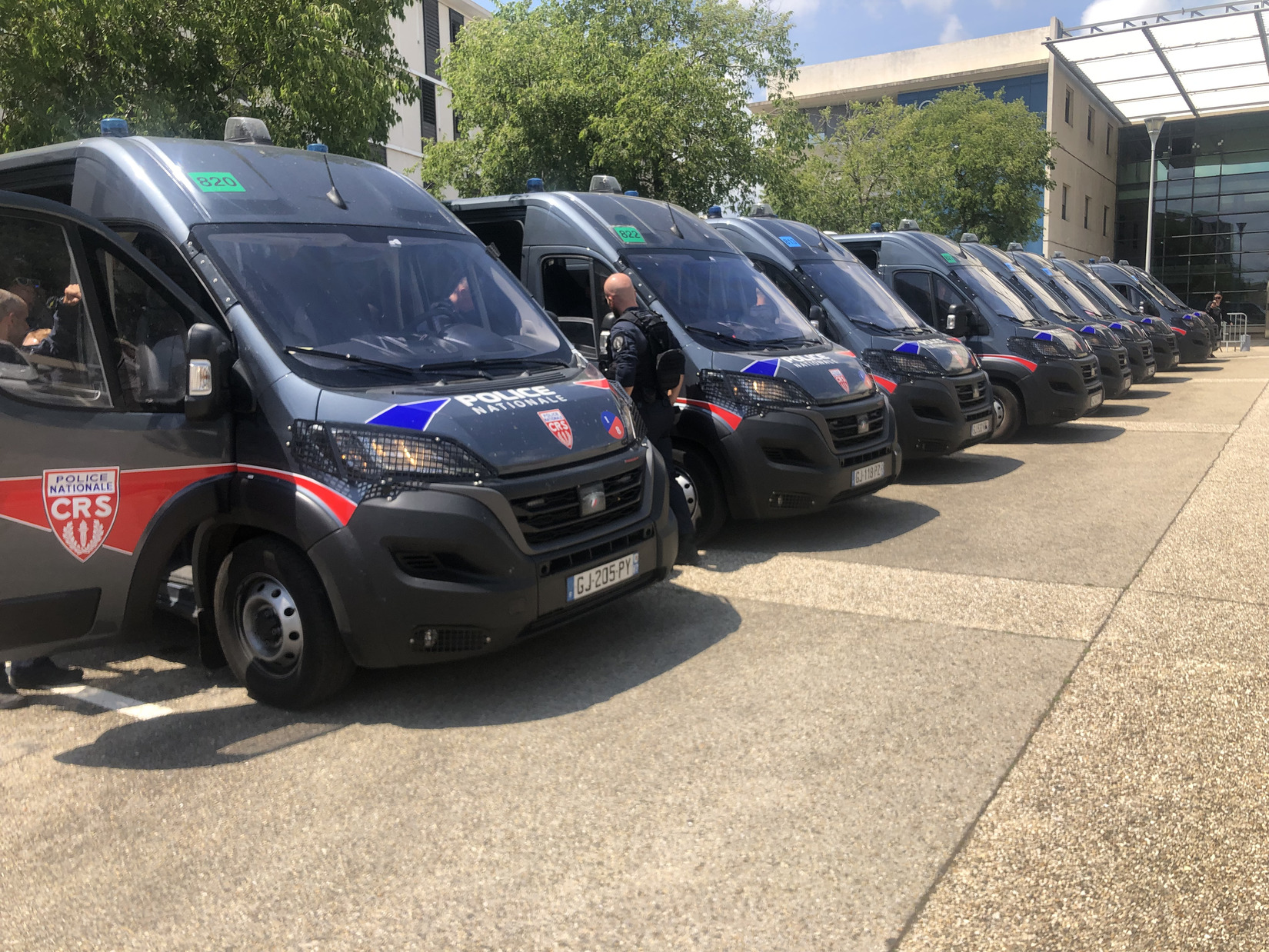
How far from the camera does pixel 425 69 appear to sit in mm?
40125

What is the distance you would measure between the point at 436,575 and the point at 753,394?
128 inches

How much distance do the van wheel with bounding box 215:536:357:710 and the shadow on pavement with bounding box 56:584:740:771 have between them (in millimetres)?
131


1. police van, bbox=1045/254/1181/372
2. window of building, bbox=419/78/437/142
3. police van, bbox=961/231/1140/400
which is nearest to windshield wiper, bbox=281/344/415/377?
police van, bbox=961/231/1140/400

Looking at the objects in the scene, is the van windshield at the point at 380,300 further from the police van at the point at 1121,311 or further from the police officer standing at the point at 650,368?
the police van at the point at 1121,311

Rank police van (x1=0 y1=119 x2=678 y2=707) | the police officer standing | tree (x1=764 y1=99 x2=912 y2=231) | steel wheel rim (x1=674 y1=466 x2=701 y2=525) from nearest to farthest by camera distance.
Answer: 1. police van (x1=0 y1=119 x2=678 y2=707)
2. the police officer standing
3. steel wheel rim (x1=674 y1=466 x2=701 y2=525)
4. tree (x1=764 y1=99 x2=912 y2=231)

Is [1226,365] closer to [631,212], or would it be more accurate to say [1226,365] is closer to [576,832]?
[631,212]

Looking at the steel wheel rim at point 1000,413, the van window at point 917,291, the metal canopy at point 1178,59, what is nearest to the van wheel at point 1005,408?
the steel wheel rim at point 1000,413

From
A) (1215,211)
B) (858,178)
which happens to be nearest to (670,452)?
(858,178)

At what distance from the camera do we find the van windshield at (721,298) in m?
7.71

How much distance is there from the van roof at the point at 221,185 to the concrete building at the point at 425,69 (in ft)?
107

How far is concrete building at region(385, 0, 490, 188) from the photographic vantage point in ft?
126

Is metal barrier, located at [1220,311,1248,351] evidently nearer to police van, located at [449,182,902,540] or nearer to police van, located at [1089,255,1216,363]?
police van, located at [1089,255,1216,363]

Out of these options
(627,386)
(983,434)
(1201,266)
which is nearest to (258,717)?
(627,386)

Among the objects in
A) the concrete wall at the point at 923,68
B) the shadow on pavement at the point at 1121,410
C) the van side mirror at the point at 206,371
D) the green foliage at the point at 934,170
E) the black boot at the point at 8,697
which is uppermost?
the concrete wall at the point at 923,68
